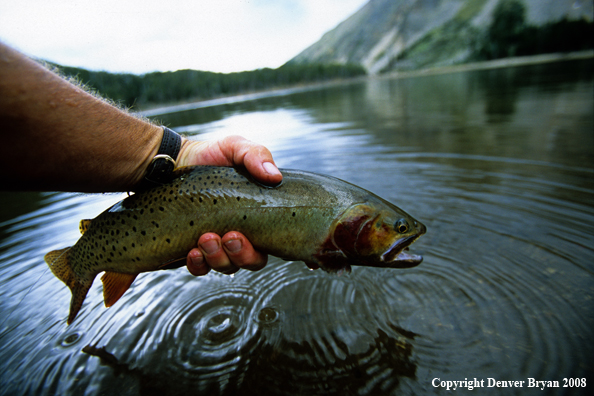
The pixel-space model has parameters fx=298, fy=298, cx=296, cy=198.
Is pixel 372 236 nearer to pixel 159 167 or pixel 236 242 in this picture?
pixel 236 242

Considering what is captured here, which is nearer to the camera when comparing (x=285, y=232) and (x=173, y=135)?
(x=285, y=232)

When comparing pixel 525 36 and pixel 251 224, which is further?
pixel 525 36

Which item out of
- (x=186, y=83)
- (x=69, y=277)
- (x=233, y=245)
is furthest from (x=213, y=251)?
→ (x=186, y=83)

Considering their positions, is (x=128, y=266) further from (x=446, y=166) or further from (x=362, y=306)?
(x=446, y=166)

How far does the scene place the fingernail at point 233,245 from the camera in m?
2.34

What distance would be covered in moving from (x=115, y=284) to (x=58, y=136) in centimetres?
127

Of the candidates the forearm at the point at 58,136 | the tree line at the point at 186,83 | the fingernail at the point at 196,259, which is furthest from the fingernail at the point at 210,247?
the tree line at the point at 186,83

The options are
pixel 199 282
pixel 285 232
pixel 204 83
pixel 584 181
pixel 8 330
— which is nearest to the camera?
pixel 285 232

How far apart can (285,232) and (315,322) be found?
45.6 inches

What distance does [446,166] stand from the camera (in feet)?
20.9

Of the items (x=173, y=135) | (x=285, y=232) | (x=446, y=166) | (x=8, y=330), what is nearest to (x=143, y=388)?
(x=285, y=232)

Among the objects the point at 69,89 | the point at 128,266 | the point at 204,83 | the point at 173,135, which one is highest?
→ the point at 204,83

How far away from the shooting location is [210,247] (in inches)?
93.9

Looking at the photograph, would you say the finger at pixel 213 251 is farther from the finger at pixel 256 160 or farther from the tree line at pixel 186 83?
the tree line at pixel 186 83
